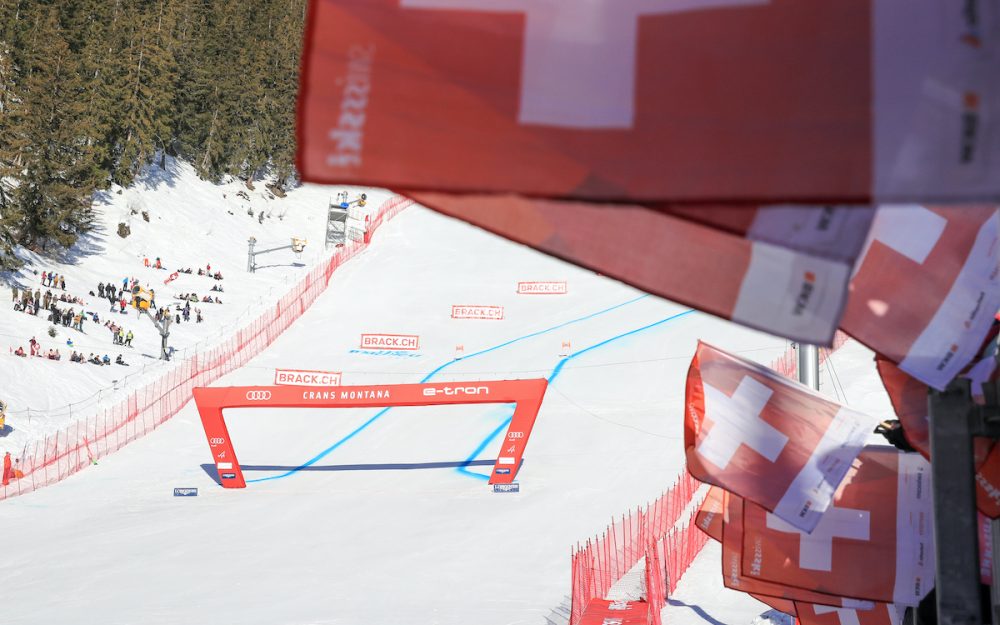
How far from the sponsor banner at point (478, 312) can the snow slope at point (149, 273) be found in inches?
326

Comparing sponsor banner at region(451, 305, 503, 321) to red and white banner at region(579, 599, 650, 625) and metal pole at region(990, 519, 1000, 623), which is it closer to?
red and white banner at region(579, 599, 650, 625)

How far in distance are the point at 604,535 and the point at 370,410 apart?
465 inches

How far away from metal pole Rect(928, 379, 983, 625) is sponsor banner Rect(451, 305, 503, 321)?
3503cm

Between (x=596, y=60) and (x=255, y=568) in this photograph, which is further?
(x=255, y=568)

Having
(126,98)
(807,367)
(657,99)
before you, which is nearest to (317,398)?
(807,367)

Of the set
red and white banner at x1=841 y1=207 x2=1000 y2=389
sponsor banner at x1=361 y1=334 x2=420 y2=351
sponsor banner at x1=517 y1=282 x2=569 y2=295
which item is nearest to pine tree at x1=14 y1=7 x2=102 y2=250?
sponsor banner at x1=361 y1=334 x2=420 y2=351

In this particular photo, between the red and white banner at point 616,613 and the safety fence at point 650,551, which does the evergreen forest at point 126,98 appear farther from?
the red and white banner at point 616,613

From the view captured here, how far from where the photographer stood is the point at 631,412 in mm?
27969

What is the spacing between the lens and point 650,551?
1456cm

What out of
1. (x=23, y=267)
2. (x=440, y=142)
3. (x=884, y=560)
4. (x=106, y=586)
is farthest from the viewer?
(x=23, y=267)

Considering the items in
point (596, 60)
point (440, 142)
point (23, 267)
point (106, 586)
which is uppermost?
point (596, 60)

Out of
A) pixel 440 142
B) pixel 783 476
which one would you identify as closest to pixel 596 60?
pixel 440 142

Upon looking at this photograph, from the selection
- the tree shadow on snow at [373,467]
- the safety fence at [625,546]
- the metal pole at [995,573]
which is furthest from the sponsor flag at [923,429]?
the tree shadow on snow at [373,467]

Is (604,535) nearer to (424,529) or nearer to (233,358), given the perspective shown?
(424,529)
